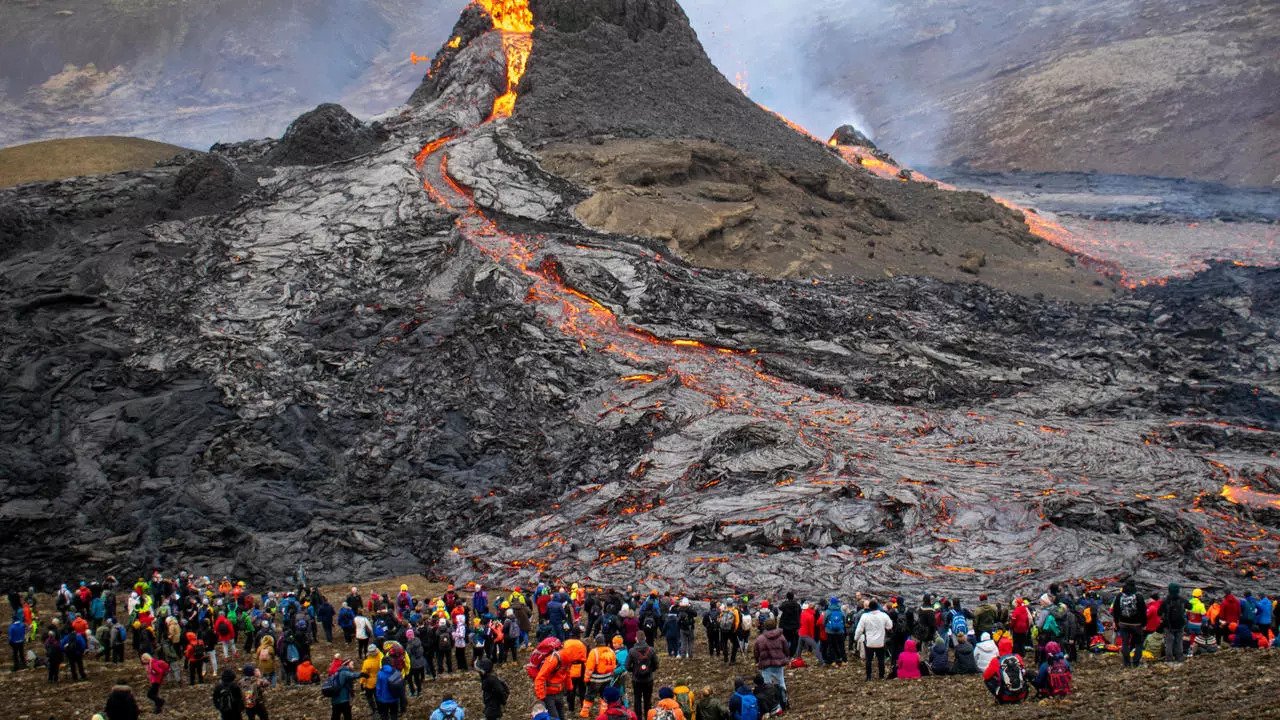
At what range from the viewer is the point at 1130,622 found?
18.3m

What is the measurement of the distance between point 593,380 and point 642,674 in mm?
24989

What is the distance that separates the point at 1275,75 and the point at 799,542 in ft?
301

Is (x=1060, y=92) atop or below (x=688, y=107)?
atop

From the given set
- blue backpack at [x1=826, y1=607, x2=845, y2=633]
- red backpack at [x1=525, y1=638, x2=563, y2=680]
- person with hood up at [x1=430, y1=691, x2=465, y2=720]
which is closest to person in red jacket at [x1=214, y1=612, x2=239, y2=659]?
red backpack at [x1=525, y1=638, x2=563, y2=680]

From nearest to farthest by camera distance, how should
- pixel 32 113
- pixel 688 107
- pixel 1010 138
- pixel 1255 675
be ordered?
pixel 1255 675, pixel 688 107, pixel 1010 138, pixel 32 113

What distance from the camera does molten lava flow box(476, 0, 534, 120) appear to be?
6656 cm

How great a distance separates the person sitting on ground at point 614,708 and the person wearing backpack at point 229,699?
554cm

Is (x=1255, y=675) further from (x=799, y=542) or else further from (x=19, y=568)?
(x=19, y=568)

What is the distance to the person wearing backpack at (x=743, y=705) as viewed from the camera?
14.5 meters

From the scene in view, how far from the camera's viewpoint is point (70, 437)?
37.9 meters

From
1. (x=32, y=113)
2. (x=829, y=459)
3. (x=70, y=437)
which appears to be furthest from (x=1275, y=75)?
→ (x=32, y=113)

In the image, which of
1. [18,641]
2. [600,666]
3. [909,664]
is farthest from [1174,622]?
[18,641]

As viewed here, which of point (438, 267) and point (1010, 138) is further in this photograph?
point (1010, 138)

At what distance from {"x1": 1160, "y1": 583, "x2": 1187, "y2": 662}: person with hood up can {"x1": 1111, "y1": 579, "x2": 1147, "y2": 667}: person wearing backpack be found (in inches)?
14.2
